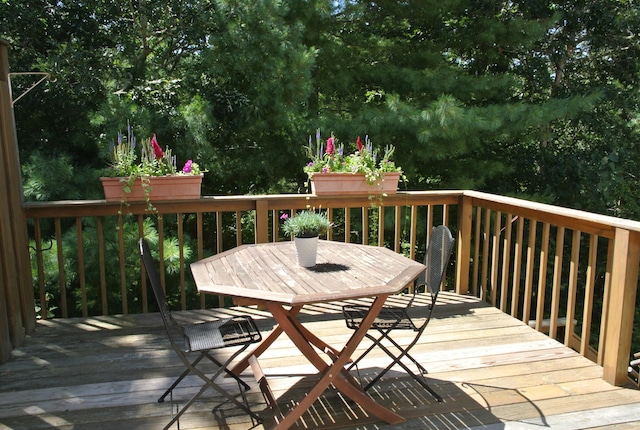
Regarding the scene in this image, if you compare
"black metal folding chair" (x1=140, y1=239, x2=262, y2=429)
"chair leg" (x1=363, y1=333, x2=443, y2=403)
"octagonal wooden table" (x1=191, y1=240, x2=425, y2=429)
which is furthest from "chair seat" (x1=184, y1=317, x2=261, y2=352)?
"chair leg" (x1=363, y1=333, x2=443, y2=403)

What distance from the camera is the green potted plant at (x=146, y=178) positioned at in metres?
3.70

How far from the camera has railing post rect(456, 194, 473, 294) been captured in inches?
178

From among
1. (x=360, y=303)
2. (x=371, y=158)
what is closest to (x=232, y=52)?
(x=371, y=158)

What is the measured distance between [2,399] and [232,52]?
4637 millimetres

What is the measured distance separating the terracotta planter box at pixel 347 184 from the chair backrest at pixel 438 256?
3.74 ft

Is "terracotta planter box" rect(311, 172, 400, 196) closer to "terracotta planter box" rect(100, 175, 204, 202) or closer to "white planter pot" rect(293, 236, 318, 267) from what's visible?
"terracotta planter box" rect(100, 175, 204, 202)

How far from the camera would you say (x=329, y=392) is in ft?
9.40

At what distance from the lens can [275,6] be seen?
625cm

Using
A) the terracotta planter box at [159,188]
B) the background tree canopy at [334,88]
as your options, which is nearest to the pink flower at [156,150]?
the terracotta planter box at [159,188]

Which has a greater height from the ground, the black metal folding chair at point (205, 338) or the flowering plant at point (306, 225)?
the flowering plant at point (306, 225)

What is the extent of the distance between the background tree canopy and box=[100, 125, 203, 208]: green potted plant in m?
2.00

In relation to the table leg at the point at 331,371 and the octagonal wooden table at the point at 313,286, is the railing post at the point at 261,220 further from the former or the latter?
the table leg at the point at 331,371

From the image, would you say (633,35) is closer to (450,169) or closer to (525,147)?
(525,147)

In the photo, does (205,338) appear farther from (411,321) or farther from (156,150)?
(156,150)
